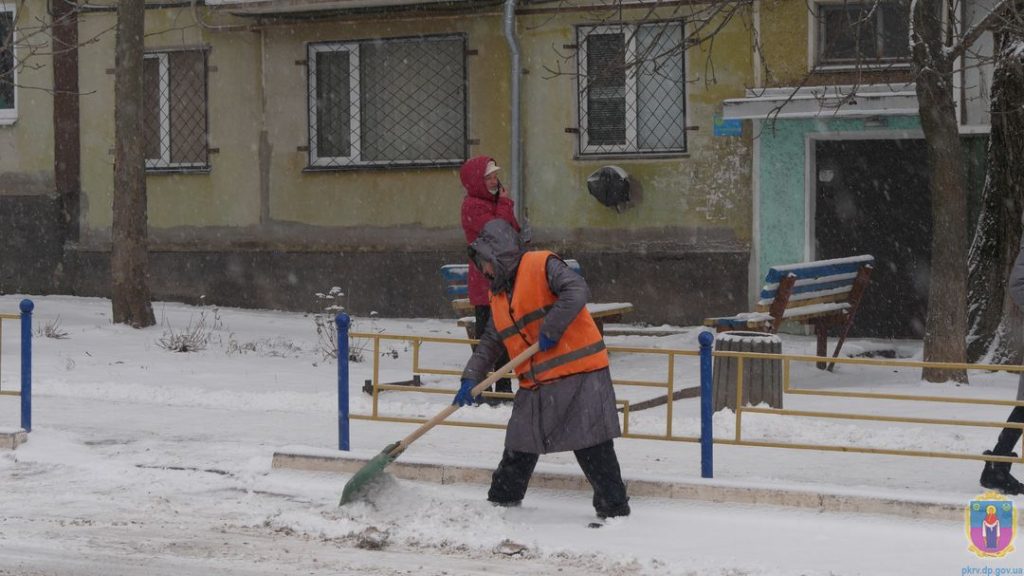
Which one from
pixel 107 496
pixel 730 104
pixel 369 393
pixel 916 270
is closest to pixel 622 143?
pixel 730 104

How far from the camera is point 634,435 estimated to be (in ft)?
25.6

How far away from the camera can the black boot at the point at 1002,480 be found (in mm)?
7172

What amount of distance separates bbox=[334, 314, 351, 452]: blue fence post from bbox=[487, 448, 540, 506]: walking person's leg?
4.25ft

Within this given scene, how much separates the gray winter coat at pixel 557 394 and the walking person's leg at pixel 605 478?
10 centimetres

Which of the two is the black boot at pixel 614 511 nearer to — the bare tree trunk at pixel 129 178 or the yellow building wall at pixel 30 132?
the bare tree trunk at pixel 129 178

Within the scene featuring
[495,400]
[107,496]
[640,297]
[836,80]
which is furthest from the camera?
[640,297]

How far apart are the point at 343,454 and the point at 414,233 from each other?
9.41 metres

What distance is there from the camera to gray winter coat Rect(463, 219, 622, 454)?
21.7 ft

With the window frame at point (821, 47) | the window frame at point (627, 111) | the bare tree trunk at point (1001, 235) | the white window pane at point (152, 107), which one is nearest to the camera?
the bare tree trunk at point (1001, 235)

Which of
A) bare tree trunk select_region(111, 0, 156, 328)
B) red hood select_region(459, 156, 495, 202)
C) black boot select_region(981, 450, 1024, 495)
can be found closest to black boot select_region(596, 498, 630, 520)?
black boot select_region(981, 450, 1024, 495)

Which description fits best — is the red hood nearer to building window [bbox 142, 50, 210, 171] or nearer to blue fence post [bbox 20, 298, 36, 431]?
blue fence post [bbox 20, 298, 36, 431]

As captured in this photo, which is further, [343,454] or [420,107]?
[420,107]

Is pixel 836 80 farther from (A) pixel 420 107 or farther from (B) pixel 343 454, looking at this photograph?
(B) pixel 343 454

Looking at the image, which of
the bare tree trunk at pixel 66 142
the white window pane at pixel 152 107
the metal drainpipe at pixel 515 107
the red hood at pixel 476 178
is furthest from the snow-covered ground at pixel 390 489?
the bare tree trunk at pixel 66 142
